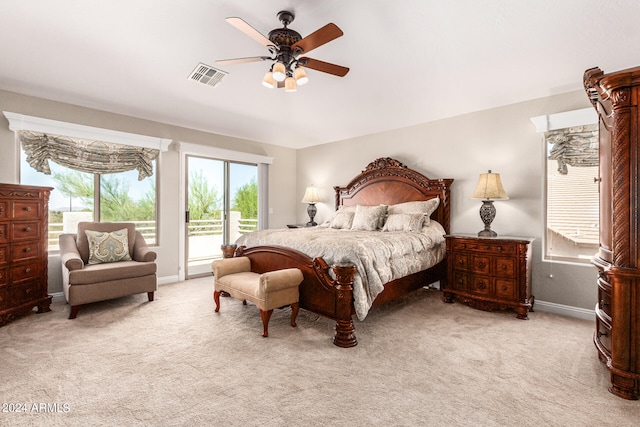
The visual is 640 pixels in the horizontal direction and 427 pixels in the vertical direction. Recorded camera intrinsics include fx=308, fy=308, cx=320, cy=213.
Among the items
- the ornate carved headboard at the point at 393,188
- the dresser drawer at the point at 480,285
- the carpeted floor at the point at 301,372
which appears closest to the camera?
the carpeted floor at the point at 301,372

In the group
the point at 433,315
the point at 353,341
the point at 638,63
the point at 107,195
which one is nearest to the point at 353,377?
the point at 353,341

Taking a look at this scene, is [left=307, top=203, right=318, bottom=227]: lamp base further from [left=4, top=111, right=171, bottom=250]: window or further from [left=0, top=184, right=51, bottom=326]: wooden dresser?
[left=0, top=184, right=51, bottom=326]: wooden dresser

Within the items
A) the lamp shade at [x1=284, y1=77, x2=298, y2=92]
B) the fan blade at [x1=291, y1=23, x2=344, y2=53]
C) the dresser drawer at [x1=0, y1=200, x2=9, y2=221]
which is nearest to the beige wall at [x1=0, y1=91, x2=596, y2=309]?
the dresser drawer at [x1=0, y1=200, x2=9, y2=221]

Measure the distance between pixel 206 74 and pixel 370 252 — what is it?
8.29ft

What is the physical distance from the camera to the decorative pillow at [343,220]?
184 inches

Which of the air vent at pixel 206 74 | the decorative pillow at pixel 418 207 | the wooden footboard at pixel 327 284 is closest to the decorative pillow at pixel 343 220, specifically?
the decorative pillow at pixel 418 207

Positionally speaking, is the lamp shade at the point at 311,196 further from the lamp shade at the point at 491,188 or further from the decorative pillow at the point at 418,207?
the lamp shade at the point at 491,188

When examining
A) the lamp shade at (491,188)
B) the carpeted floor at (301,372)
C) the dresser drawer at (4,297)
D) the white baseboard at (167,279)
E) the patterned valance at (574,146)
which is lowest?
the carpeted floor at (301,372)

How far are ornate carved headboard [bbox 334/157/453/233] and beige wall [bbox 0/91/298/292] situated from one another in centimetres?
148

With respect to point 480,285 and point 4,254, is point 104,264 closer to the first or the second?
point 4,254

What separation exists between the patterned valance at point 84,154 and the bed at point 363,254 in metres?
2.13

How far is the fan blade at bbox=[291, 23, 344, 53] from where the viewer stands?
6.66 feet

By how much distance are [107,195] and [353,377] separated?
14.2 feet

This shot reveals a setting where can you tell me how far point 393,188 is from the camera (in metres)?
4.93
